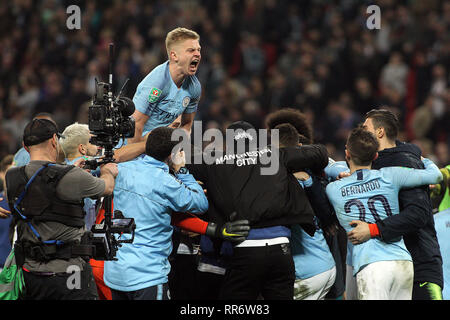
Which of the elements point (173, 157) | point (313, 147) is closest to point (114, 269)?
point (173, 157)

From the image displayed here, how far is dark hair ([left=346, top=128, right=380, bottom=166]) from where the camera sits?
490cm

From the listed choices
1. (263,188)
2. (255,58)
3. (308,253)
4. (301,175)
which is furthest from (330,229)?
(255,58)

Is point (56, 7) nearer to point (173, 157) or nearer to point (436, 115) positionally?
point (436, 115)

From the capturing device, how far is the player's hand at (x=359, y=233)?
15.7 feet

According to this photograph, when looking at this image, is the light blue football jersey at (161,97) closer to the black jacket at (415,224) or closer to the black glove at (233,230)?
the black glove at (233,230)

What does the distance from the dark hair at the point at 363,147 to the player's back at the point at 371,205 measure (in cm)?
9

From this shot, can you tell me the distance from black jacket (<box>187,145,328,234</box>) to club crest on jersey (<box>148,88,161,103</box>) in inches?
40.0

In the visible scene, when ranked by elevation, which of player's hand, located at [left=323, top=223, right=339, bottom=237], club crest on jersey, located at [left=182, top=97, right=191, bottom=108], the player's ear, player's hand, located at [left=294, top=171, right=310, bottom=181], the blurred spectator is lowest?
player's hand, located at [left=323, top=223, right=339, bottom=237]

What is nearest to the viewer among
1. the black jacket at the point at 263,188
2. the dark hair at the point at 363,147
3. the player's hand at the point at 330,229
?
the black jacket at the point at 263,188

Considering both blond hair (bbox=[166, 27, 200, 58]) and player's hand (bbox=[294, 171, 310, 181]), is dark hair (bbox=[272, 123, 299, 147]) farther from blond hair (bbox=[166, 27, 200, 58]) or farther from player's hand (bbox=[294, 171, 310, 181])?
blond hair (bbox=[166, 27, 200, 58])

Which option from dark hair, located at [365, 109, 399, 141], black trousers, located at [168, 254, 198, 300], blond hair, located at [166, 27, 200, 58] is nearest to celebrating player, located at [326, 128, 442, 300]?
dark hair, located at [365, 109, 399, 141]

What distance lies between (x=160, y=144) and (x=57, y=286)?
4.11 ft

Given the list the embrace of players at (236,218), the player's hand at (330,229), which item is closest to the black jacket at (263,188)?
the embrace of players at (236,218)

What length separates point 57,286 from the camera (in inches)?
174
